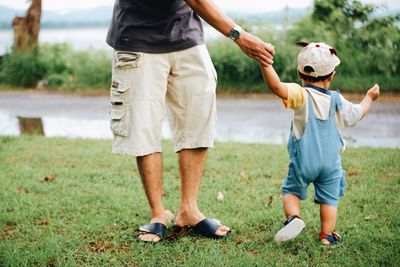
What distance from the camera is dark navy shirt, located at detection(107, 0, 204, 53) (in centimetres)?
340

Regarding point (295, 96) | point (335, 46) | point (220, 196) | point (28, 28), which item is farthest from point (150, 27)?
point (28, 28)

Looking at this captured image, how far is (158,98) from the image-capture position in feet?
11.4

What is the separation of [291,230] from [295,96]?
0.82 meters

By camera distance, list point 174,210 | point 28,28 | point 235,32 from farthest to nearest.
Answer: point 28,28 < point 174,210 < point 235,32

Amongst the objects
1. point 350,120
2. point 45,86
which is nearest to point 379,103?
point 350,120

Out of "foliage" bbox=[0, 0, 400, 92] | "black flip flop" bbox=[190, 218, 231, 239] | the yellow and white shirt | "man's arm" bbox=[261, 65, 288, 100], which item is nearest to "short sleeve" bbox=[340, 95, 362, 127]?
the yellow and white shirt

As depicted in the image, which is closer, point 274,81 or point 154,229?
point 274,81

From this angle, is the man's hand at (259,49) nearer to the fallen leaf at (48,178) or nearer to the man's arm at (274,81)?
the man's arm at (274,81)

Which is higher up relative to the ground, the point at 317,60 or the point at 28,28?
the point at 317,60

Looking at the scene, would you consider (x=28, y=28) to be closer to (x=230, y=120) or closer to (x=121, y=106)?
(x=230, y=120)

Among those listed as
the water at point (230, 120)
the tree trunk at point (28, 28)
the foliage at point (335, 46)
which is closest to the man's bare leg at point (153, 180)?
the water at point (230, 120)

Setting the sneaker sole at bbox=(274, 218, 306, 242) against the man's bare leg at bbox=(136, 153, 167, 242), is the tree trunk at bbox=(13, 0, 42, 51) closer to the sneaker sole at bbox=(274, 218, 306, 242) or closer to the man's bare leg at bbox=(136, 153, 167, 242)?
the man's bare leg at bbox=(136, 153, 167, 242)

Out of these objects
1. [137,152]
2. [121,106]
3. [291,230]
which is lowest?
[291,230]

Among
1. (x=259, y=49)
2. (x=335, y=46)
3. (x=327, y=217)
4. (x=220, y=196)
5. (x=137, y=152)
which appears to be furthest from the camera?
(x=335, y=46)
